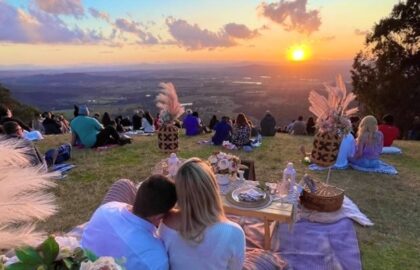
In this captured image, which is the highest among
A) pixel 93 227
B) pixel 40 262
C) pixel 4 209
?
pixel 4 209

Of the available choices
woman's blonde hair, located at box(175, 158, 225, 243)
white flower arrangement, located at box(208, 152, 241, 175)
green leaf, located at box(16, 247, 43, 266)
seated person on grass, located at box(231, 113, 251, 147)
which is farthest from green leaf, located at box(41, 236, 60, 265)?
seated person on grass, located at box(231, 113, 251, 147)

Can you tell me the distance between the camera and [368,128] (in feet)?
21.4

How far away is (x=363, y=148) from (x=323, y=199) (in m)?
2.76

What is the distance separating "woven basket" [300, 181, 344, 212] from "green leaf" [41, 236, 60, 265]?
13.0 ft

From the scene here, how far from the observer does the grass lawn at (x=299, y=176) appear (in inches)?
164

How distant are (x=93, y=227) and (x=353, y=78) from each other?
55.2 feet

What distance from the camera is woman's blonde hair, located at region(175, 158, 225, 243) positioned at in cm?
208

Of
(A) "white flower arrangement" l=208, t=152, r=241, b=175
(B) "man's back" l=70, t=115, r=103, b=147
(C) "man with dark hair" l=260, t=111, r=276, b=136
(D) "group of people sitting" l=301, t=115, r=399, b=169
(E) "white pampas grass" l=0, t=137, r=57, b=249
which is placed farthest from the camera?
(C) "man with dark hair" l=260, t=111, r=276, b=136

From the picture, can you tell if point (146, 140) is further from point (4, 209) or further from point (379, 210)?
point (4, 209)

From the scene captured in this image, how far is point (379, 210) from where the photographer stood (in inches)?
203

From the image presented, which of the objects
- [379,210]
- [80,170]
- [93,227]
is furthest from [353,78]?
[93,227]

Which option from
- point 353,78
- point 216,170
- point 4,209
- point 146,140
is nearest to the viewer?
point 4,209

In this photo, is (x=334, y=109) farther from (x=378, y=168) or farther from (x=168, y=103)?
(x=378, y=168)

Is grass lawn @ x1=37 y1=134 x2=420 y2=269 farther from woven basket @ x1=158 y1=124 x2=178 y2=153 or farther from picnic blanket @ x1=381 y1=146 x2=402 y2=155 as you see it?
woven basket @ x1=158 y1=124 x2=178 y2=153
